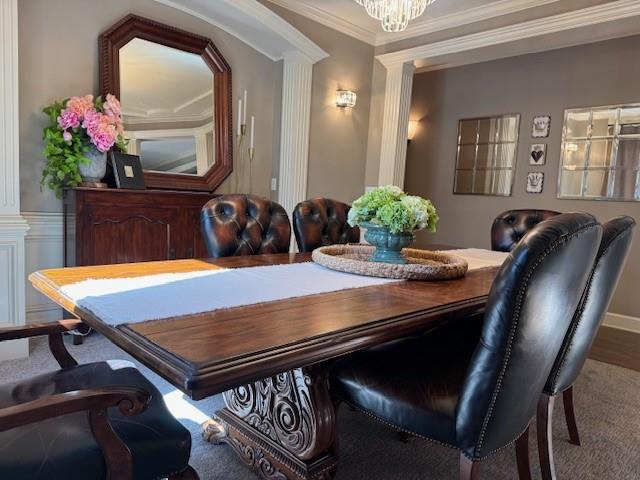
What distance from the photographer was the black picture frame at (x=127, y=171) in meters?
2.96

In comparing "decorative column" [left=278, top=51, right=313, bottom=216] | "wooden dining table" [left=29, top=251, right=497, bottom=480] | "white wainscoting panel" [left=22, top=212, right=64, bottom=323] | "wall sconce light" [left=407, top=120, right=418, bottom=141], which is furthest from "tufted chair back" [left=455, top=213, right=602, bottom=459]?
"wall sconce light" [left=407, top=120, right=418, bottom=141]

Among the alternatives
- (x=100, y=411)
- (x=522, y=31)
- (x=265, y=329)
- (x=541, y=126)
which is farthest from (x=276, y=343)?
(x=541, y=126)

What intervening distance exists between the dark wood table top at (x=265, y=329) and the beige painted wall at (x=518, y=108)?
329cm

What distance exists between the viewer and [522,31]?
3.57 m

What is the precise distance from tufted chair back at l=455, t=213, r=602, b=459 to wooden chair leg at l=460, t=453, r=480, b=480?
0.07 ft

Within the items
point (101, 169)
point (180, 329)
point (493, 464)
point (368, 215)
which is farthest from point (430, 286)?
point (101, 169)

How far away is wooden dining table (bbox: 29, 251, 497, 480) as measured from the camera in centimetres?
81

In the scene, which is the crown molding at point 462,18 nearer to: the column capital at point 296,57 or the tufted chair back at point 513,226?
the column capital at point 296,57

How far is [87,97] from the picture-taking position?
2.79 m

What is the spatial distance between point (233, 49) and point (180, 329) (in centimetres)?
339

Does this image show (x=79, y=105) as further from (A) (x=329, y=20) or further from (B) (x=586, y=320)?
(B) (x=586, y=320)

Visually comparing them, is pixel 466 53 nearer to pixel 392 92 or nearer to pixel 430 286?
pixel 392 92

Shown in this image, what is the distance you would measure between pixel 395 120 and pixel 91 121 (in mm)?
2829

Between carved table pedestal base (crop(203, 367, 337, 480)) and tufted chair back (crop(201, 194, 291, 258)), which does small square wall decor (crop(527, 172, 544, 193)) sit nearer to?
tufted chair back (crop(201, 194, 291, 258))
